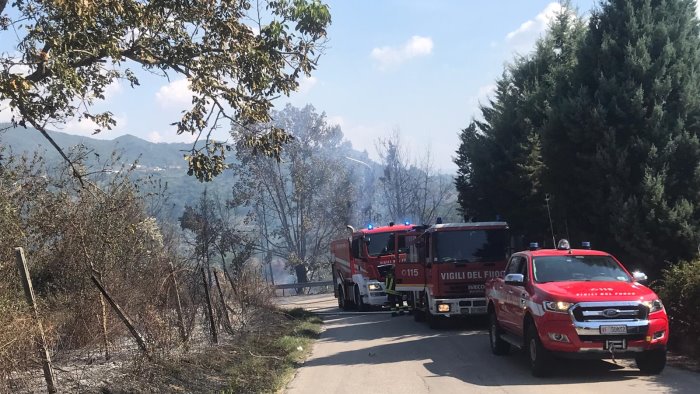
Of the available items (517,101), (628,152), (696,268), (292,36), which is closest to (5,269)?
(292,36)

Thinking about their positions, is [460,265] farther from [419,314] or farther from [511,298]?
[511,298]

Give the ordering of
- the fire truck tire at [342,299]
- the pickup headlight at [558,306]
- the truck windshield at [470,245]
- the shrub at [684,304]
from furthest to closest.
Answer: the fire truck tire at [342,299]
the truck windshield at [470,245]
the shrub at [684,304]
the pickup headlight at [558,306]

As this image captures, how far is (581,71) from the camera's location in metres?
16.6

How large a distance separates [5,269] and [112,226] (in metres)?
3.38

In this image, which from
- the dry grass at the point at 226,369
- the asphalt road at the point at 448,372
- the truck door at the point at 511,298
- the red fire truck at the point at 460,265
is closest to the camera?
the dry grass at the point at 226,369

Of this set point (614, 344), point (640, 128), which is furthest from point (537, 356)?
point (640, 128)

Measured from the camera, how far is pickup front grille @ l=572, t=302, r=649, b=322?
32.2 feet

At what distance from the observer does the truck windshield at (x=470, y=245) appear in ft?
56.2

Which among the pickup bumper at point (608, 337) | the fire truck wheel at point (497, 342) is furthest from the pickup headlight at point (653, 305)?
the fire truck wheel at point (497, 342)

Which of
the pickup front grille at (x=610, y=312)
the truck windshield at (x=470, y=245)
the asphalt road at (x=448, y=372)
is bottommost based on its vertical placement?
the asphalt road at (x=448, y=372)

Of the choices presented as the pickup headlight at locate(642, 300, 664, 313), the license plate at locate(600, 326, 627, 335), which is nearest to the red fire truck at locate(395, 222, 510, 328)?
the pickup headlight at locate(642, 300, 664, 313)

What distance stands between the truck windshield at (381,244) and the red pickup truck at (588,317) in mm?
13452

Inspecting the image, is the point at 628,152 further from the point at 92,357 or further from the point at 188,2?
the point at 92,357

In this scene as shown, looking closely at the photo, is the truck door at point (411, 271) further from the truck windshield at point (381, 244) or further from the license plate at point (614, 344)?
the license plate at point (614, 344)
